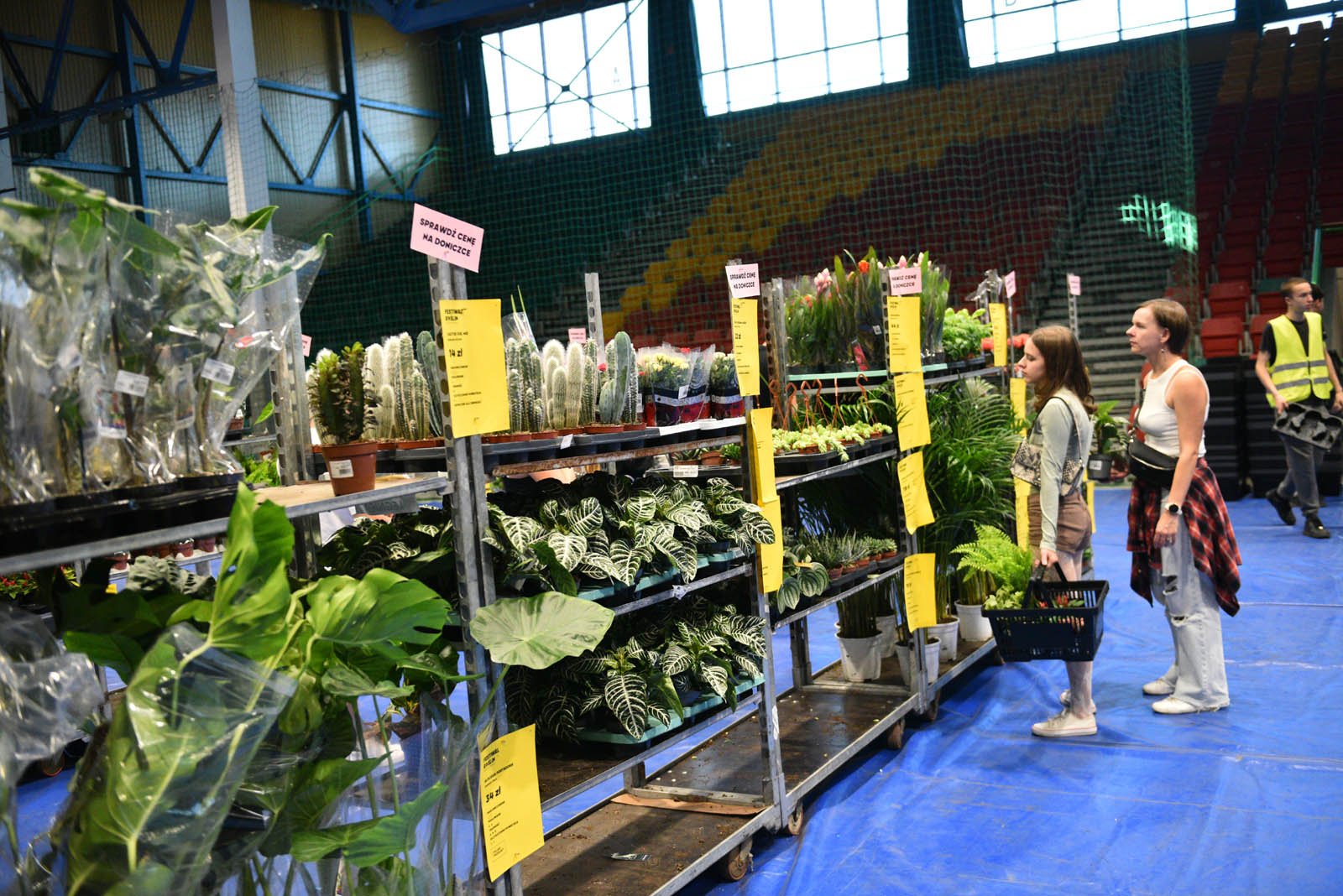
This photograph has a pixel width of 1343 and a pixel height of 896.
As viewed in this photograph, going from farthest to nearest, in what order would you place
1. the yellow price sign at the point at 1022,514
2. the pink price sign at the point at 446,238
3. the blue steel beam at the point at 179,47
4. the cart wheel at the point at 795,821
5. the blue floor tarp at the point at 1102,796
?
the blue steel beam at the point at 179,47 < the yellow price sign at the point at 1022,514 < the cart wheel at the point at 795,821 < the blue floor tarp at the point at 1102,796 < the pink price sign at the point at 446,238

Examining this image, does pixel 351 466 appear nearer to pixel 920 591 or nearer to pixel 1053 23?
pixel 920 591

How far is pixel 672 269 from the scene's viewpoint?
15.9 metres

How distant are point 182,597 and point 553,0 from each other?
16903 millimetres

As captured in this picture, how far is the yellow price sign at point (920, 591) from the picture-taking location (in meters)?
4.21

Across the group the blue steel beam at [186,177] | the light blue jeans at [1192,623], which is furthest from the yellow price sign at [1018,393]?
the blue steel beam at [186,177]

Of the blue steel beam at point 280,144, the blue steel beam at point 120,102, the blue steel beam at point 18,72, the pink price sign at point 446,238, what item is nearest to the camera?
the pink price sign at point 446,238

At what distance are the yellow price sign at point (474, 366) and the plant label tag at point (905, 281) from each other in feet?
7.52

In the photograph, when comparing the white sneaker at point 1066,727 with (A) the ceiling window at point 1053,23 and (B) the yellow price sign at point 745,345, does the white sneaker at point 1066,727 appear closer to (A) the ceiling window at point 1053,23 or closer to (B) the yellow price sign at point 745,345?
(B) the yellow price sign at point 745,345

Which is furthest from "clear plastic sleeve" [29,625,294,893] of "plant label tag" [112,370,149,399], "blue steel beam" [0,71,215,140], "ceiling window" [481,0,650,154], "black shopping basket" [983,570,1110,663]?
"ceiling window" [481,0,650,154]

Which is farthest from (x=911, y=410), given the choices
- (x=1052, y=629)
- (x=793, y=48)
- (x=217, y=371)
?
(x=793, y=48)

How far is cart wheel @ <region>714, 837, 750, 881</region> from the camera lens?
3.07 m

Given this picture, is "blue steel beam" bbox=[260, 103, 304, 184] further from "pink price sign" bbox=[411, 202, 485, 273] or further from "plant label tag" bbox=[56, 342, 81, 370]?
"plant label tag" bbox=[56, 342, 81, 370]

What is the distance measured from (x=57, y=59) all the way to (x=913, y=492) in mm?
11482

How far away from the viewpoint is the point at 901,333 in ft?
13.7
